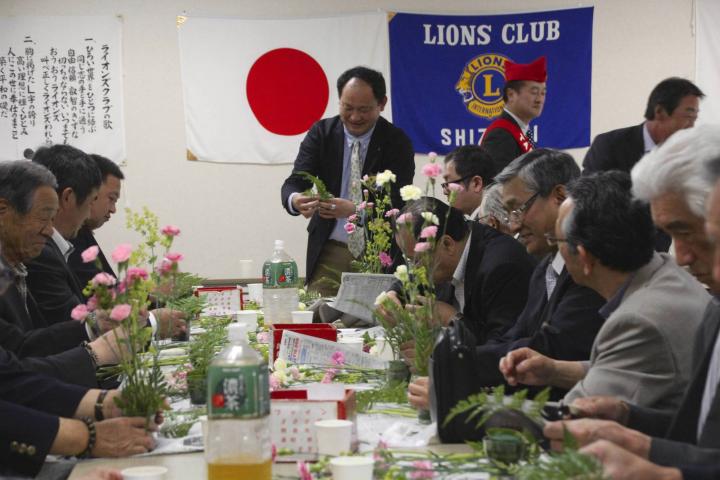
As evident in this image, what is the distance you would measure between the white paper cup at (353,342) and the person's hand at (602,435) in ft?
3.63

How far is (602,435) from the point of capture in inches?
59.2

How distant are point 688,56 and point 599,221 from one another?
5.07 m

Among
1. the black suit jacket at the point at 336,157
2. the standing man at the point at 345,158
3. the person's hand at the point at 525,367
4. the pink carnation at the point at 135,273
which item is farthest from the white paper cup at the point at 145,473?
the black suit jacket at the point at 336,157

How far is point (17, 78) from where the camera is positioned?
612 centimetres

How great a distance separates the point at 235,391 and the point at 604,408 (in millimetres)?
713

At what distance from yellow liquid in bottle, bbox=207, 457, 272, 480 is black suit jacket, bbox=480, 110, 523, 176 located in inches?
126

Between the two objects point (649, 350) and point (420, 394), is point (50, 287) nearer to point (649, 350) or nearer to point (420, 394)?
point (420, 394)

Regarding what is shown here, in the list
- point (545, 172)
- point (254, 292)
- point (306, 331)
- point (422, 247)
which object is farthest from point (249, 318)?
point (422, 247)

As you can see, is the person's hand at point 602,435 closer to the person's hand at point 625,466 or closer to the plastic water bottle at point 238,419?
the person's hand at point 625,466

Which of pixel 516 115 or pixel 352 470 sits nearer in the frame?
pixel 352 470

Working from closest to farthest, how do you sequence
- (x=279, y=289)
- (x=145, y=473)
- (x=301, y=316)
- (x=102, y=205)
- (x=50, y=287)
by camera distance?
1. (x=145, y=473)
2. (x=50, y=287)
3. (x=301, y=316)
4. (x=279, y=289)
5. (x=102, y=205)

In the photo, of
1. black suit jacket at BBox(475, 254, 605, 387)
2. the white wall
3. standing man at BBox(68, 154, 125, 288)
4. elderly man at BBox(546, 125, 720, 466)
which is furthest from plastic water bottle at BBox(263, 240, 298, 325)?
the white wall

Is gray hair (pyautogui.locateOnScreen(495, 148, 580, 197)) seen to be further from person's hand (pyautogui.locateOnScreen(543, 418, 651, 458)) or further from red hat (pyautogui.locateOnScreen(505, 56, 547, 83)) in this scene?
red hat (pyautogui.locateOnScreen(505, 56, 547, 83))

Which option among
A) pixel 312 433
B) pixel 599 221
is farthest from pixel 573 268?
pixel 312 433
